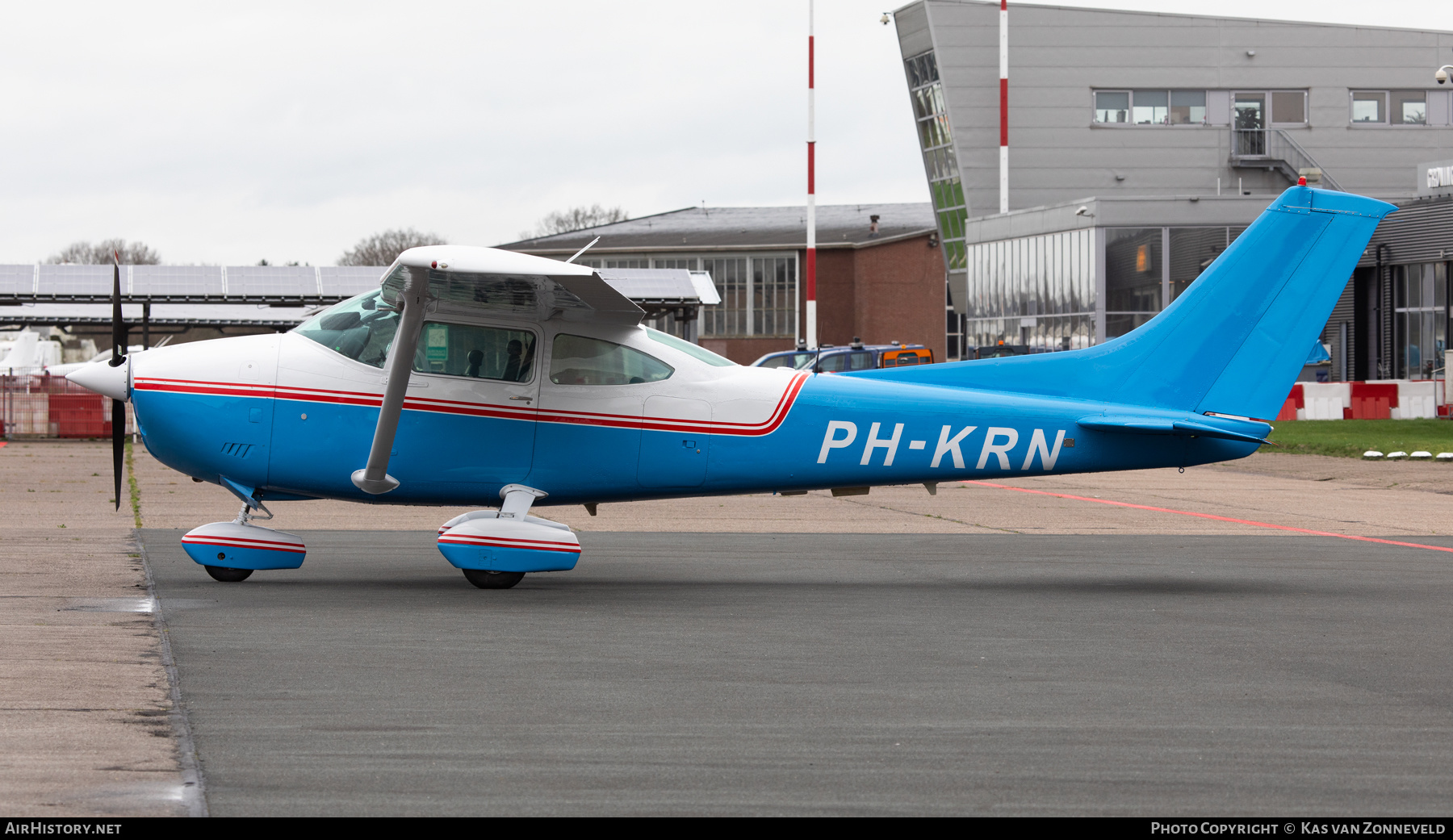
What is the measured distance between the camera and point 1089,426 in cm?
1039

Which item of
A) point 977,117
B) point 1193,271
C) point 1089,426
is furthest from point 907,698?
point 977,117

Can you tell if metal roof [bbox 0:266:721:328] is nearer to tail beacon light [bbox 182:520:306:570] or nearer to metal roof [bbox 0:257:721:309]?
metal roof [bbox 0:257:721:309]

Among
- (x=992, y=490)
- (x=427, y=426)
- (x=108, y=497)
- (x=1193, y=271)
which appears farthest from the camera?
(x=1193, y=271)

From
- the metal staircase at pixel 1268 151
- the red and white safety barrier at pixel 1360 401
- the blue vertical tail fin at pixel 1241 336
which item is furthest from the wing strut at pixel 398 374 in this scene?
the metal staircase at pixel 1268 151

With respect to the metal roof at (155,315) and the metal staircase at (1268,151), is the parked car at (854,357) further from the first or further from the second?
the metal staircase at (1268,151)

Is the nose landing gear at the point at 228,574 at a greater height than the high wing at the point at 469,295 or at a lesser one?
lesser

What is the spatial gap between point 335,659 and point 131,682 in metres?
1.04

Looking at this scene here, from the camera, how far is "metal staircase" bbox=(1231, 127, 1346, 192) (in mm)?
53844

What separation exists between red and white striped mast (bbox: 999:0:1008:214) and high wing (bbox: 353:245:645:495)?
42.7 m

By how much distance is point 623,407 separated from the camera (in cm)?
1034

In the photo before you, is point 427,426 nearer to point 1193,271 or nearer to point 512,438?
point 512,438

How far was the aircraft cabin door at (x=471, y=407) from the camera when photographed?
33.3ft

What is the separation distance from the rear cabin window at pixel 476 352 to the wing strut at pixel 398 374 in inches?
11.7
